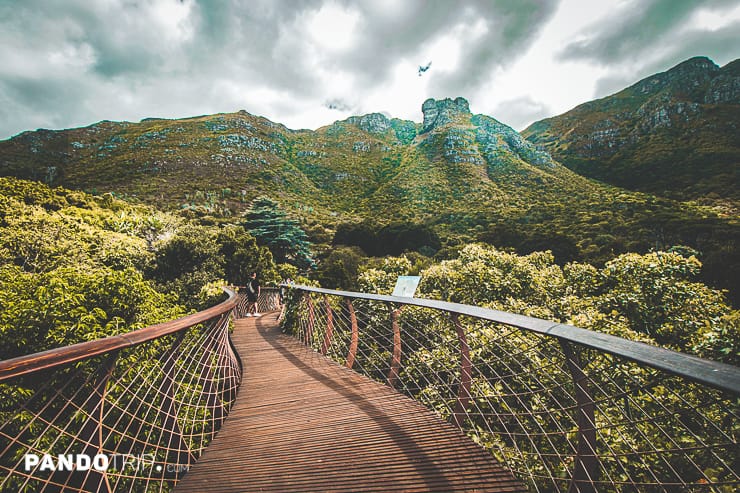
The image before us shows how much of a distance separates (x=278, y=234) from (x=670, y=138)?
75.0 meters

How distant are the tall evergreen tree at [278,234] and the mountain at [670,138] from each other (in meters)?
50.4

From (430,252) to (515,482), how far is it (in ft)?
120

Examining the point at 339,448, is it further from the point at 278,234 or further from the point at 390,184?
the point at 390,184

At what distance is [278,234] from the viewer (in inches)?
1116

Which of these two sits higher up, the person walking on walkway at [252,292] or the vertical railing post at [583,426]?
the vertical railing post at [583,426]

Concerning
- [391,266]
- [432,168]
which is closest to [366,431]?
[391,266]

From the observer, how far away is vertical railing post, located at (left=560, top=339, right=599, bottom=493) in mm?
1398

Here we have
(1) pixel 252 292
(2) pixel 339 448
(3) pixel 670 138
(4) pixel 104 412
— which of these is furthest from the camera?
(3) pixel 670 138

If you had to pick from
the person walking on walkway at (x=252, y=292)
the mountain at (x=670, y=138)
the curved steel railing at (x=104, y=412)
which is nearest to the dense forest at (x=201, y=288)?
the curved steel railing at (x=104, y=412)

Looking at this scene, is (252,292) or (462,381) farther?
(252,292)

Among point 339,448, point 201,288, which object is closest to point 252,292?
point 201,288

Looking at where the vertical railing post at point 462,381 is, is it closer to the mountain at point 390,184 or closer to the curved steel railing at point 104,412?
the curved steel railing at point 104,412

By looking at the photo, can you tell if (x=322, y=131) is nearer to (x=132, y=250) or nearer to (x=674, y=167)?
(x=674, y=167)

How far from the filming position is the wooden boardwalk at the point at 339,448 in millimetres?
1712
